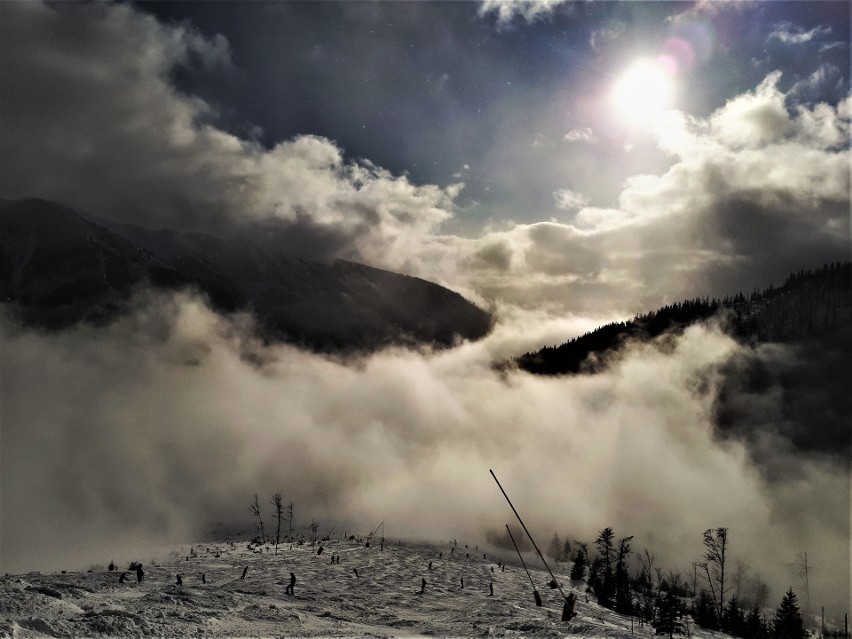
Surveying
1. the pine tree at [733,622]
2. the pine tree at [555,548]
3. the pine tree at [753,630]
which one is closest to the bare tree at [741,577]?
the pine tree at [555,548]

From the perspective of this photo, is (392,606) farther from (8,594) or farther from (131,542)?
(131,542)

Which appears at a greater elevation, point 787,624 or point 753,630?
point 787,624

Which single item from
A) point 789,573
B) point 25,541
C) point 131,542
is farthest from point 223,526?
point 789,573

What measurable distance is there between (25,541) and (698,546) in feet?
783

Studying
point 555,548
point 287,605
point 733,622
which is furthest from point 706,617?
point 555,548

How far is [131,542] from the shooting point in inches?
6255

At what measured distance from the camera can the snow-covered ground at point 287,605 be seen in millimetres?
22094

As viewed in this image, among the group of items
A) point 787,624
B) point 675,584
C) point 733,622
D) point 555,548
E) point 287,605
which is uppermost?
point 675,584

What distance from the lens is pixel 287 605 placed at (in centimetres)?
3325

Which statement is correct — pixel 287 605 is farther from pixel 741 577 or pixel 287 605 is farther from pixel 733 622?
pixel 741 577

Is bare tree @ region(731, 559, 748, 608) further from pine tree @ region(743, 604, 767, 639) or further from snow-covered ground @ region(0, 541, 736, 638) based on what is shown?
snow-covered ground @ region(0, 541, 736, 638)

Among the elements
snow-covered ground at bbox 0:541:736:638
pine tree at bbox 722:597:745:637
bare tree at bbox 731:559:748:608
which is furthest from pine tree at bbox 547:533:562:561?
snow-covered ground at bbox 0:541:736:638

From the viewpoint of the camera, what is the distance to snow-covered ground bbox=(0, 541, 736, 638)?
22.1 metres

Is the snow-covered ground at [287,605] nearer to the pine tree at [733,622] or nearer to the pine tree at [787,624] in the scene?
the pine tree at [733,622]
